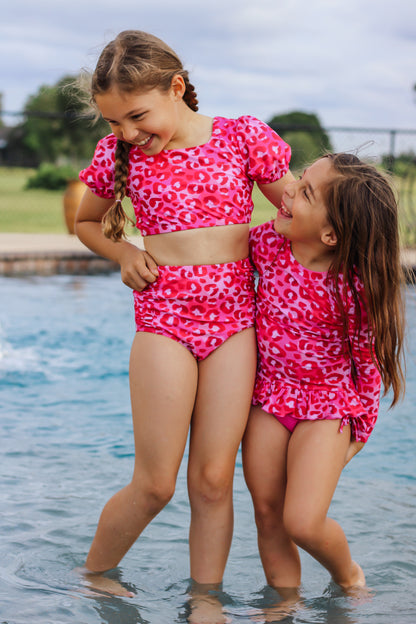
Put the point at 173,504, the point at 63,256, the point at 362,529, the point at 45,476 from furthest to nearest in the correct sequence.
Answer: the point at 63,256 → the point at 45,476 → the point at 173,504 → the point at 362,529

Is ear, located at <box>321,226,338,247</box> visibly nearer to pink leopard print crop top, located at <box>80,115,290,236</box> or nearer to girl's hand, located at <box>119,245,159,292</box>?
pink leopard print crop top, located at <box>80,115,290,236</box>

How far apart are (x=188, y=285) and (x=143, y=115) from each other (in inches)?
19.9

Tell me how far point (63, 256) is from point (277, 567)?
8.37 meters

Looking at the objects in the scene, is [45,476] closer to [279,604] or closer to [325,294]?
[279,604]

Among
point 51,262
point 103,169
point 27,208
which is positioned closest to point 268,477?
point 103,169

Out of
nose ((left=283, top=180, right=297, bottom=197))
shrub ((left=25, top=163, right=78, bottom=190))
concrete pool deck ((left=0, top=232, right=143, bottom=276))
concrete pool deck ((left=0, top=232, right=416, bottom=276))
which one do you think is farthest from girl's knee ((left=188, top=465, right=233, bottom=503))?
shrub ((left=25, top=163, right=78, bottom=190))

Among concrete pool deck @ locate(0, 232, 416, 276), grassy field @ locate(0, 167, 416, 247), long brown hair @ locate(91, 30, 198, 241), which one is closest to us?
long brown hair @ locate(91, 30, 198, 241)

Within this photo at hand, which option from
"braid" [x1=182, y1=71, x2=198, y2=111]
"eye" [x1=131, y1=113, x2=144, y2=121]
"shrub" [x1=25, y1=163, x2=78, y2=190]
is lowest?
"eye" [x1=131, y1=113, x2=144, y2=121]

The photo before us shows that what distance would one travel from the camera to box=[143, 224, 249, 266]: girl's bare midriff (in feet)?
7.72

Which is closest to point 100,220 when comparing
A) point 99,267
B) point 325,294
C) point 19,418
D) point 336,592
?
point 325,294

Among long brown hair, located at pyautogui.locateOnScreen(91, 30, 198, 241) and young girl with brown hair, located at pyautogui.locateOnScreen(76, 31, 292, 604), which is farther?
young girl with brown hair, located at pyautogui.locateOnScreen(76, 31, 292, 604)

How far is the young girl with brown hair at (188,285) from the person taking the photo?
2322 millimetres

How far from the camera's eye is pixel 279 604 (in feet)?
8.18

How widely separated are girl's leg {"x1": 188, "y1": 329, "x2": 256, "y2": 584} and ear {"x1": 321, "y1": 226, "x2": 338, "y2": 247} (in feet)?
1.20
